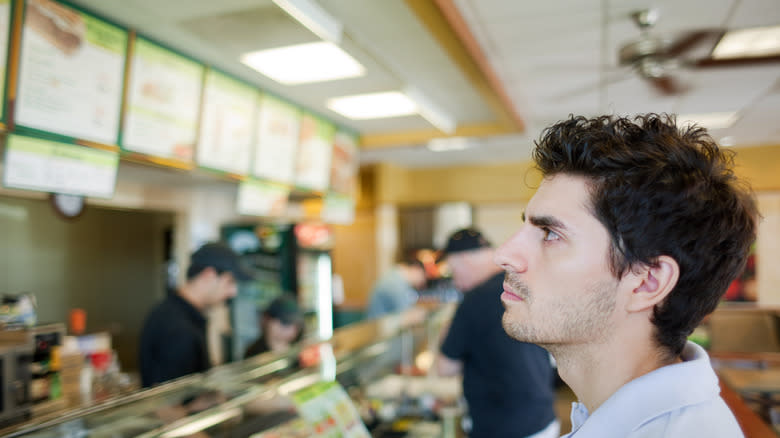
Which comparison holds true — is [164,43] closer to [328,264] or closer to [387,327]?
[387,327]

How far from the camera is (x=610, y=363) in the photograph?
1.04 metres

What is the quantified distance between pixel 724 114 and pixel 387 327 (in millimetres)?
4083

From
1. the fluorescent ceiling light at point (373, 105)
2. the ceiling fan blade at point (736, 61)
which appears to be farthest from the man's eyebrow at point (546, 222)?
the ceiling fan blade at point (736, 61)

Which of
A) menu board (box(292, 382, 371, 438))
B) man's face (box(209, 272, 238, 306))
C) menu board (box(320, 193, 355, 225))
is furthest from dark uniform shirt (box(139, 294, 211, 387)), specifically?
menu board (box(320, 193, 355, 225))

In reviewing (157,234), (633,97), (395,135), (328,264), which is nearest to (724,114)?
(633,97)

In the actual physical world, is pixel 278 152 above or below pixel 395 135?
below

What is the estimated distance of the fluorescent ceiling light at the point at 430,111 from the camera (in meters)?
3.58

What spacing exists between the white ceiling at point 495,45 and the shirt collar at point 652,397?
1616 mm

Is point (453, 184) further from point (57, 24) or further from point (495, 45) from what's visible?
point (57, 24)

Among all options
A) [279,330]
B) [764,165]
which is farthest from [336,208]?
→ [764,165]

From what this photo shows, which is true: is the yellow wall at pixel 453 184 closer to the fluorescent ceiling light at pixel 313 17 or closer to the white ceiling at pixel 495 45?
the white ceiling at pixel 495 45

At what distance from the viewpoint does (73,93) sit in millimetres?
2492

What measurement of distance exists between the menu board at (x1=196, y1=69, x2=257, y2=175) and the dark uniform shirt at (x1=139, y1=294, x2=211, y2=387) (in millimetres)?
943

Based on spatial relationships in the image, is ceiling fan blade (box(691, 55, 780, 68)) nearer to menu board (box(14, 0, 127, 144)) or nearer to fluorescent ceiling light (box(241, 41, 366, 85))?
fluorescent ceiling light (box(241, 41, 366, 85))
